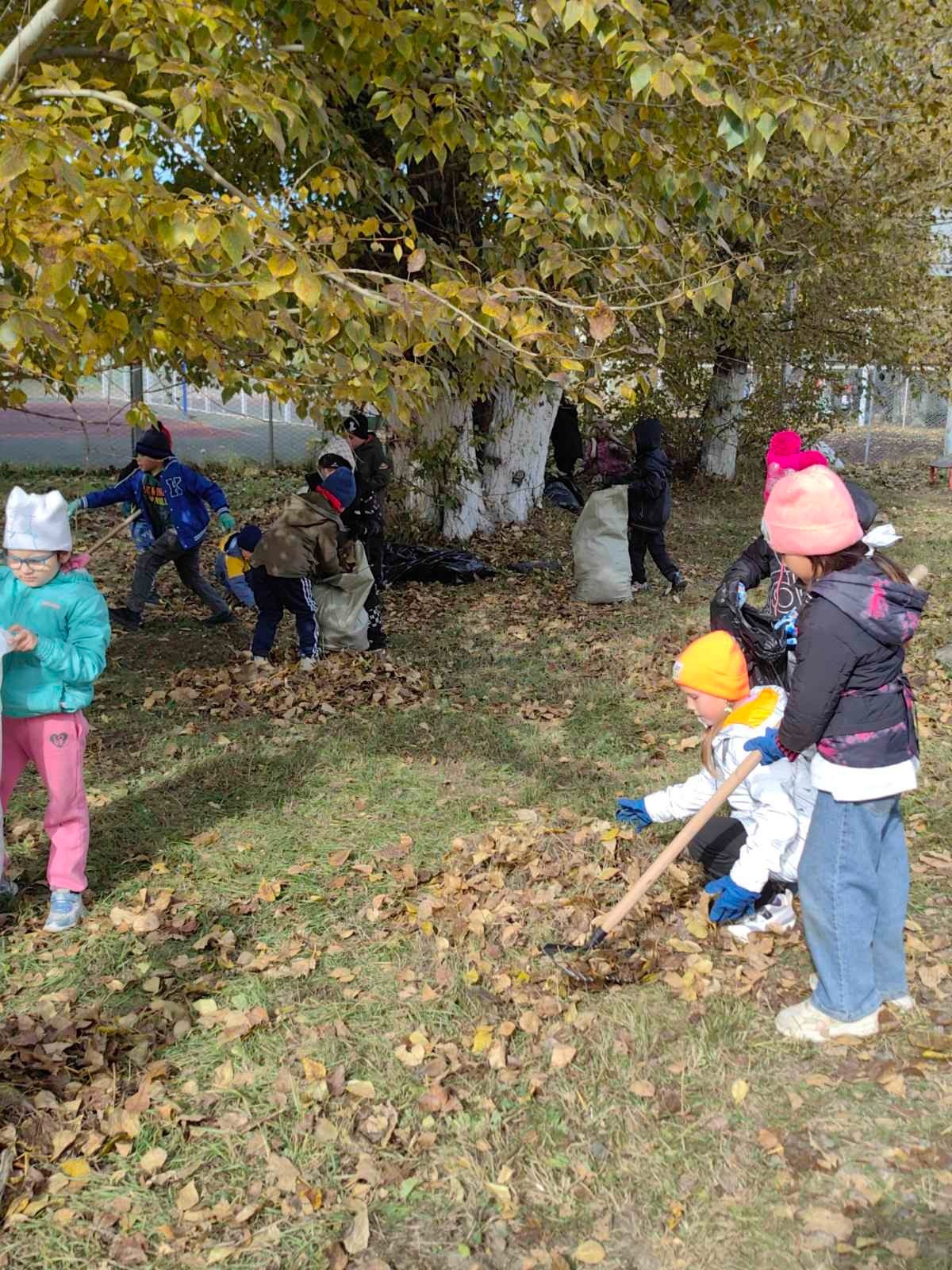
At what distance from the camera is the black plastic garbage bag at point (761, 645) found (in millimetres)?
4816

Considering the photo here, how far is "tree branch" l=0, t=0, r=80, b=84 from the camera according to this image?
504cm

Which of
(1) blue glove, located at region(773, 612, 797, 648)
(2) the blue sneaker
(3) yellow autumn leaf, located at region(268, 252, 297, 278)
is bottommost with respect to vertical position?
(2) the blue sneaker

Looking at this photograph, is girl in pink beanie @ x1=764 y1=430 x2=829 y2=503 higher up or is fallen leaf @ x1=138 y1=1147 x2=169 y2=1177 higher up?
girl in pink beanie @ x1=764 y1=430 x2=829 y2=503

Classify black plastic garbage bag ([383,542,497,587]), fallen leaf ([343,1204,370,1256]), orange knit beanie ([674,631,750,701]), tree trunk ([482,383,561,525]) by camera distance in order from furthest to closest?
tree trunk ([482,383,561,525]), black plastic garbage bag ([383,542,497,587]), orange knit beanie ([674,631,750,701]), fallen leaf ([343,1204,370,1256])

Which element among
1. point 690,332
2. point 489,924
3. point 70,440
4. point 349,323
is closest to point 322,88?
point 349,323

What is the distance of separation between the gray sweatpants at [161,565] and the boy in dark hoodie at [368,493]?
55.9 inches

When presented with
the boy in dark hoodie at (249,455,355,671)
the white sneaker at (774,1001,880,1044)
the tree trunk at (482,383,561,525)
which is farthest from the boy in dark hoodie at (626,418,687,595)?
the white sneaker at (774,1001,880,1044)

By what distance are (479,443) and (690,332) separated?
15.7ft

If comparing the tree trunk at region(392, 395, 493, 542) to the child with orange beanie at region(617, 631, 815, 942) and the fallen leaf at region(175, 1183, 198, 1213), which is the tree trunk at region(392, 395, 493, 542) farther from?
the fallen leaf at region(175, 1183, 198, 1213)

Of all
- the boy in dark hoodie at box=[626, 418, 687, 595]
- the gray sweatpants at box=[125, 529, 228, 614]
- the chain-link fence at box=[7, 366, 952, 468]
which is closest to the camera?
the gray sweatpants at box=[125, 529, 228, 614]

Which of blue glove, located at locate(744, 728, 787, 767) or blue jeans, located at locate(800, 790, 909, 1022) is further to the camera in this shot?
blue glove, located at locate(744, 728, 787, 767)

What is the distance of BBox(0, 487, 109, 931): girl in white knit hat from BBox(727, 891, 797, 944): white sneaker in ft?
8.71

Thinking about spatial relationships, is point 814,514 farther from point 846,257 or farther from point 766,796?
point 846,257

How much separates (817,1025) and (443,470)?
9.13 meters
